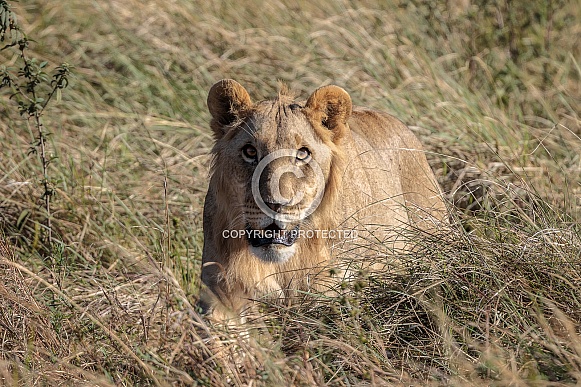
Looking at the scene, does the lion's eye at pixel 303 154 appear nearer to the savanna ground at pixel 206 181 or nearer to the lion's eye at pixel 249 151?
the lion's eye at pixel 249 151

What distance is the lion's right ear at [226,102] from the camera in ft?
15.1

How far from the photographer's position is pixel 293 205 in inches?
169

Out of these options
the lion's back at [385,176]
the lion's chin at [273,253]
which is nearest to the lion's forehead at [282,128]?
the lion's back at [385,176]

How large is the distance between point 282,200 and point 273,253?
0.33 m

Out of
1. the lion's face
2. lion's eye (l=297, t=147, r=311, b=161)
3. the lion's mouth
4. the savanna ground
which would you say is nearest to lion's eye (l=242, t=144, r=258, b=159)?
the lion's face

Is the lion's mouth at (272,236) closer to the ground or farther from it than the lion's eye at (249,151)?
closer to the ground

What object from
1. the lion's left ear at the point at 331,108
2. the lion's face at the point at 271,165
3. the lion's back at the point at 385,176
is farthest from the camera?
the lion's back at the point at 385,176

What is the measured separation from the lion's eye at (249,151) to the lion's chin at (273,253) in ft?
1.48

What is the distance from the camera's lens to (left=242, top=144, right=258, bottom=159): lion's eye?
4.40m

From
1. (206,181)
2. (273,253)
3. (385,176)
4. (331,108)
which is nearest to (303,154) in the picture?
(331,108)

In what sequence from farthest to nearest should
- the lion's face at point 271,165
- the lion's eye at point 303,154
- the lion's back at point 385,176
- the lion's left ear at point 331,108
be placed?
the lion's back at point 385,176 → the lion's left ear at point 331,108 → the lion's eye at point 303,154 → the lion's face at point 271,165

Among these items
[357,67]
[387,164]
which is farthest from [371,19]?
[387,164]

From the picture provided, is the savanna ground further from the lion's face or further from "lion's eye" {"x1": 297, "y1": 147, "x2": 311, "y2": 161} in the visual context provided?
"lion's eye" {"x1": 297, "y1": 147, "x2": 311, "y2": 161}

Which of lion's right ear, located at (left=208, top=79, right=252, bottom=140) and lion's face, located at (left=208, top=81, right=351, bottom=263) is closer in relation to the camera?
lion's face, located at (left=208, top=81, right=351, bottom=263)
